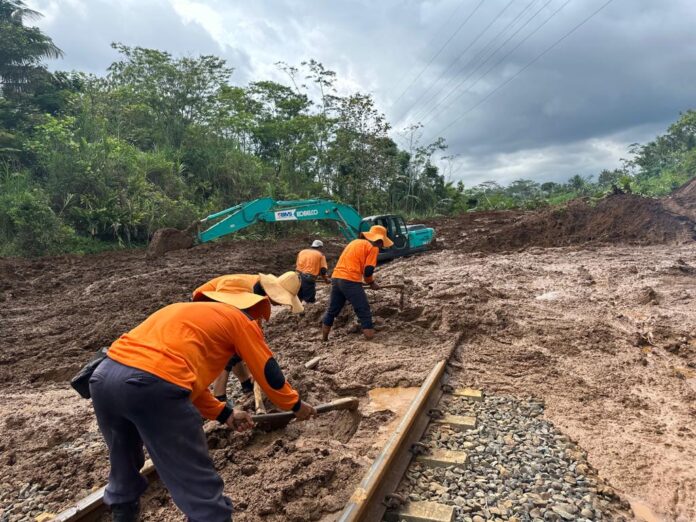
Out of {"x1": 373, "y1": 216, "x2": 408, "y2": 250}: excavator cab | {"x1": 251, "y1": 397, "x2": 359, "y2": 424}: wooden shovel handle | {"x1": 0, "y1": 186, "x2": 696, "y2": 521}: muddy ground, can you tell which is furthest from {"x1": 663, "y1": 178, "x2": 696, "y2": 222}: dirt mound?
{"x1": 251, "y1": 397, "x2": 359, "y2": 424}: wooden shovel handle

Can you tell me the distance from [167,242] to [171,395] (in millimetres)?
11979

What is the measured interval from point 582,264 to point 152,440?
11.4 m

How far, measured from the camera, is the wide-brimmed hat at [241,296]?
3065mm

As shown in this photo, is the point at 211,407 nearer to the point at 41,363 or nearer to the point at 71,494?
the point at 71,494

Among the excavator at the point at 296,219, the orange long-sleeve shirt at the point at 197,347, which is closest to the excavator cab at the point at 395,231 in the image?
the excavator at the point at 296,219

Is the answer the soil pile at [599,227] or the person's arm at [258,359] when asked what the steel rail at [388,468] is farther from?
the soil pile at [599,227]

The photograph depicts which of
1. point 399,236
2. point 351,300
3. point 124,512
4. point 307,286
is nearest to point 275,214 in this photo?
point 399,236

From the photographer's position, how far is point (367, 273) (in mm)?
7070

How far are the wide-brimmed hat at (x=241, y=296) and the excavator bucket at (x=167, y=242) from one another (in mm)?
10053

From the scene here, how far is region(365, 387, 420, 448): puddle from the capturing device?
13.9ft

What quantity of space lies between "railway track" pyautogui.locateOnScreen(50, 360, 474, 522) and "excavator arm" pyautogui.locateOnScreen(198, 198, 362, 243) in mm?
7896

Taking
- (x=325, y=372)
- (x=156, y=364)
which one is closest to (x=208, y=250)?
(x=325, y=372)

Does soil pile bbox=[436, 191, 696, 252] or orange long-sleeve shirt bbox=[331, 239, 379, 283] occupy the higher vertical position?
soil pile bbox=[436, 191, 696, 252]

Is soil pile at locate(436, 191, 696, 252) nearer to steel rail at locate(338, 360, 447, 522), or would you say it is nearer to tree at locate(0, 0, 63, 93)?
steel rail at locate(338, 360, 447, 522)
